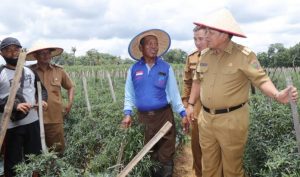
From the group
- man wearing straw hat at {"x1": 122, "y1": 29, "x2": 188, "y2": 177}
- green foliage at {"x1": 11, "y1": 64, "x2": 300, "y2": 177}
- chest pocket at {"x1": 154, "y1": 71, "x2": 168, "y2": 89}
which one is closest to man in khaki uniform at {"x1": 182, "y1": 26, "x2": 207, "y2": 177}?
man wearing straw hat at {"x1": 122, "y1": 29, "x2": 188, "y2": 177}

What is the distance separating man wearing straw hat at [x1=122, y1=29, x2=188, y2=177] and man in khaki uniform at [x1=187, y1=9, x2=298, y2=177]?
2.01 ft

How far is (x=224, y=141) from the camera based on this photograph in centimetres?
347

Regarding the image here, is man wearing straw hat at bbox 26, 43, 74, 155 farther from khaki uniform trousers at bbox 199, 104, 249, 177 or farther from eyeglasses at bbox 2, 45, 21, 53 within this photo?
khaki uniform trousers at bbox 199, 104, 249, 177

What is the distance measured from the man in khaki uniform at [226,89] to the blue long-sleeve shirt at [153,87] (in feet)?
1.97

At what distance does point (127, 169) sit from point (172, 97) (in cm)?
151

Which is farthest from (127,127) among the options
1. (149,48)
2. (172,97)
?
(149,48)

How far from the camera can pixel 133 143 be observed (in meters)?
4.49

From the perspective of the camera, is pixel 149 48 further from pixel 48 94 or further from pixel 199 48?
pixel 48 94

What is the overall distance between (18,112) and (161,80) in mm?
1506

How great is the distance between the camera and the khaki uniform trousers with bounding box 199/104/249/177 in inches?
134

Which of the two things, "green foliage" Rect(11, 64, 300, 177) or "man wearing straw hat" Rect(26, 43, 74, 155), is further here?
"man wearing straw hat" Rect(26, 43, 74, 155)

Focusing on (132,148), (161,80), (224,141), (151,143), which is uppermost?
(161,80)

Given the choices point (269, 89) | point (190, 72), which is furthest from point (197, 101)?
point (269, 89)

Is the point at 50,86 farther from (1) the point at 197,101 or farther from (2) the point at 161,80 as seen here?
(1) the point at 197,101
